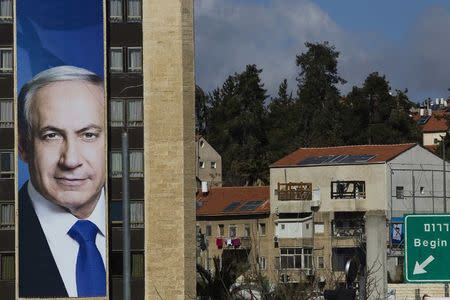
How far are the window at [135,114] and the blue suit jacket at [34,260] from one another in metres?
5.77

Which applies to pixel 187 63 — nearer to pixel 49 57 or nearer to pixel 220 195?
pixel 49 57

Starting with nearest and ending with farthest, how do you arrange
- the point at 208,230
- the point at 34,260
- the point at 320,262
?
the point at 34,260 < the point at 320,262 < the point at 208,230

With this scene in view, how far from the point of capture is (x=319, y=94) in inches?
5094

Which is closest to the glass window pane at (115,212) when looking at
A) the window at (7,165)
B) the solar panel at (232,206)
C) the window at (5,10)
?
the window at (7,165)

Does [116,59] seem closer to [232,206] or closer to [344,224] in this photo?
[344,224]

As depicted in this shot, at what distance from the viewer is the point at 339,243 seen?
92250mm

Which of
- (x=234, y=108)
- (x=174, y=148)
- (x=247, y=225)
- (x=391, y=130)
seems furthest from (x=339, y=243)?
(x=234, y=108)

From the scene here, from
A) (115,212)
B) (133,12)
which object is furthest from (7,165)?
(133,12)

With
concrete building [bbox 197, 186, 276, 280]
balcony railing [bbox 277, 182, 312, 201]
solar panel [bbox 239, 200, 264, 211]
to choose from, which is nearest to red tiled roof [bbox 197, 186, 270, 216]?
concrete building [bbox 197, 186, 276, 280]

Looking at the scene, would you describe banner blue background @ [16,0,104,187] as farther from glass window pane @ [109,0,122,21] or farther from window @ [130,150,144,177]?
window @ [130,150,144,177]

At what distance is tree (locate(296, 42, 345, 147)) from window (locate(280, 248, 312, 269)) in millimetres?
29922

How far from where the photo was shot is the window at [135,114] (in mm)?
69312

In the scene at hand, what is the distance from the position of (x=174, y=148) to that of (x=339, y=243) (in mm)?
25802

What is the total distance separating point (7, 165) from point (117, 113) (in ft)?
18.2
